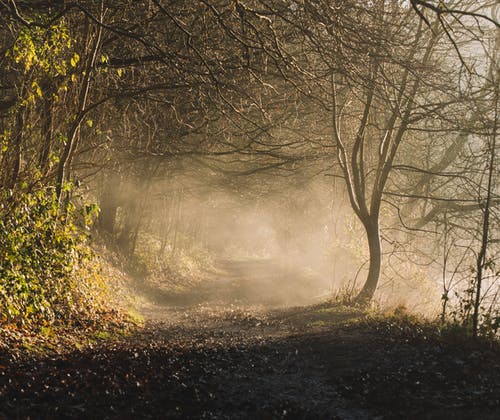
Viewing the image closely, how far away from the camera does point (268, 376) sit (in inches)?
349

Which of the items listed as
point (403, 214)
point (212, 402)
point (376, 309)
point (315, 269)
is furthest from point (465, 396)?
point (315, 269)

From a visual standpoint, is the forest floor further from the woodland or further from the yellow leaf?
the yellow leaf

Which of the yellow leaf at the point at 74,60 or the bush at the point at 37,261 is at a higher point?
the yellow leaf at the point at 74,60

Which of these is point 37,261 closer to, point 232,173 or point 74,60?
point 74,60

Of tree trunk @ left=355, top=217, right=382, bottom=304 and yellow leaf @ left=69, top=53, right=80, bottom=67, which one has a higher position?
yellow leaf @ left=69, top=53, right=80, bottom=67

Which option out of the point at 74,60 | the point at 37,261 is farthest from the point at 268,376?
the point at 74,60

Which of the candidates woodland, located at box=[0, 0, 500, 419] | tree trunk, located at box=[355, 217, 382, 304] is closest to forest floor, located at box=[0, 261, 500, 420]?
woodland, located at box=[0, 0, 500, 419]

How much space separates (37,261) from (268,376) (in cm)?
470

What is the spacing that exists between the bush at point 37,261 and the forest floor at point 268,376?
101cm

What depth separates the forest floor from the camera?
670 centimetres

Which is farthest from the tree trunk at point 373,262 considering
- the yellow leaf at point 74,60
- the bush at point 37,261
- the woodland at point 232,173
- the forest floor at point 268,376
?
the yellow leaf at point 74,60

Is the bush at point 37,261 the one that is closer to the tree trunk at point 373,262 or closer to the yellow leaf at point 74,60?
the yellow leaf at point 74,60

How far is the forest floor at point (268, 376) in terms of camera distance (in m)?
6.70

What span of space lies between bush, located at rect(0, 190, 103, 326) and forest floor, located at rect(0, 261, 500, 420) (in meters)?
1.01
